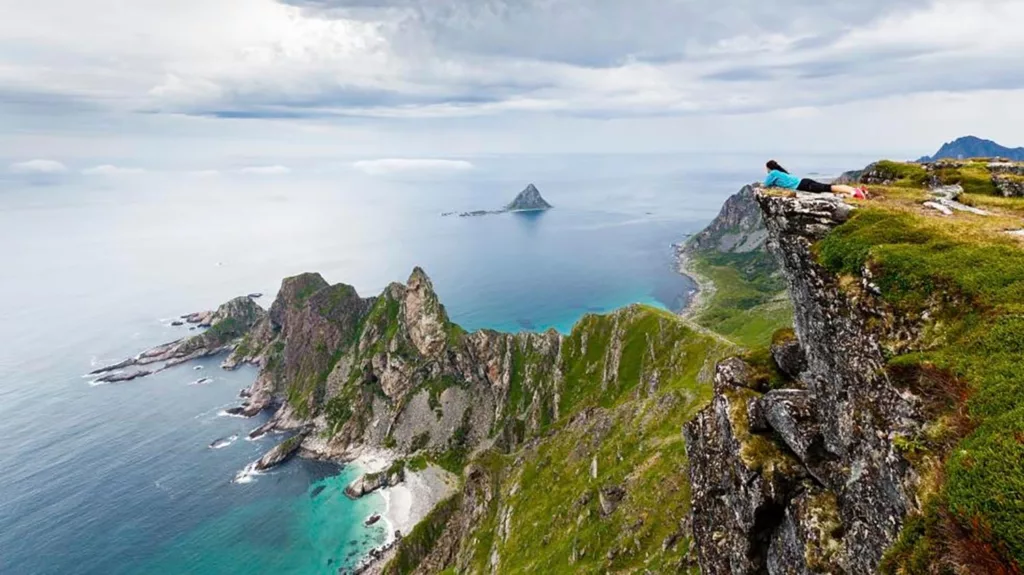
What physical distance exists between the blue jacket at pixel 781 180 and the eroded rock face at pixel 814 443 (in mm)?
1858

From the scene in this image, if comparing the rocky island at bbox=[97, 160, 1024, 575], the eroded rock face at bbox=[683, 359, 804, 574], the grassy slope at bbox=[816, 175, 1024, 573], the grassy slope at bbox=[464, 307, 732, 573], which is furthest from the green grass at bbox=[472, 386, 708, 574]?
the grassy slope at bbox=[816, 175, 1024, 573]

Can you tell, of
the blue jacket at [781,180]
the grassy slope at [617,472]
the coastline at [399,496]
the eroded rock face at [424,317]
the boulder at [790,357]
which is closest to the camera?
the blue jacket at [781,180]

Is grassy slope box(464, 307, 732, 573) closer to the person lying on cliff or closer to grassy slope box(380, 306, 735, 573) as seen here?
grassy slope box(380, 306, 735, 573)

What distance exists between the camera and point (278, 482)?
461 ft

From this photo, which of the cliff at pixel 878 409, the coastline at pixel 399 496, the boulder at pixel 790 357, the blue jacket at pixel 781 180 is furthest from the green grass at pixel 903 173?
the coastline at pixel 399 496

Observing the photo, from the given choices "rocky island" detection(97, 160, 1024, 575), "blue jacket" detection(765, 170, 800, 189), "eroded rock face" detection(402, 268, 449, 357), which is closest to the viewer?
"rocky island" detection(97, 160, 1024, 575)

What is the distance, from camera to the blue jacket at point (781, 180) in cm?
2739

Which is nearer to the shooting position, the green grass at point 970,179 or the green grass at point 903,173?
the green grass at point 970,179

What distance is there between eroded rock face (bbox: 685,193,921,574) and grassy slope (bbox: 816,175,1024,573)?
3.08 ft

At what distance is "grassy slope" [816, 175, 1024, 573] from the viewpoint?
12570mm

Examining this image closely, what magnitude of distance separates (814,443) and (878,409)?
592 cm

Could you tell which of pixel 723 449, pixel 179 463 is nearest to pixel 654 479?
pixel 723 449

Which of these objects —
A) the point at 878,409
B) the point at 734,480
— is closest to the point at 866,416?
the point at 878,409

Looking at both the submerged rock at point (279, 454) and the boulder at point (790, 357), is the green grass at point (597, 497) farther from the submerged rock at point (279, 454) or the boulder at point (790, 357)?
the submerged rock at point (279, 454)
